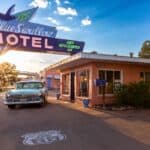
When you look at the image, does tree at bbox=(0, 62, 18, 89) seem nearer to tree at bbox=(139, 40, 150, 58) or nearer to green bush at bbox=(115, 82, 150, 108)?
tree at bbox=(139, 40, 150, 58)

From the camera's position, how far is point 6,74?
167 feet

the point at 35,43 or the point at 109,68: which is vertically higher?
the point at 35,43

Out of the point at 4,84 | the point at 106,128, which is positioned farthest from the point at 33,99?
the point at 4,84

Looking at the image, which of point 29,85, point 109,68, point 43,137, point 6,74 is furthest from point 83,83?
point 6,74

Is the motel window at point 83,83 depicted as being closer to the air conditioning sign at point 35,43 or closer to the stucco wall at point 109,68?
the stucco wall at point 109,68

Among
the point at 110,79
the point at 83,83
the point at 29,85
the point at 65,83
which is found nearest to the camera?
the point at 110,79

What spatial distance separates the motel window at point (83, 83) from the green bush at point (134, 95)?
2297 millimetres

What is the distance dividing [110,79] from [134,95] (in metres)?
2.03

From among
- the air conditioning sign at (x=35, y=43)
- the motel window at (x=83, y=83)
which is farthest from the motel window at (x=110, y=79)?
the air conditioning sign at (x=35, y=43)

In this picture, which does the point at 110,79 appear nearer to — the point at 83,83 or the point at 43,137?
the point at 83,83

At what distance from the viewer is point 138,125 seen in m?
8.58

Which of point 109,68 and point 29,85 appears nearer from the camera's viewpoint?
point 109,68

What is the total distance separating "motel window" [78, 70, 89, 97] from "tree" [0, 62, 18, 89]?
36468 millimetres

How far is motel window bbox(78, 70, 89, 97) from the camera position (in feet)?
50.3
